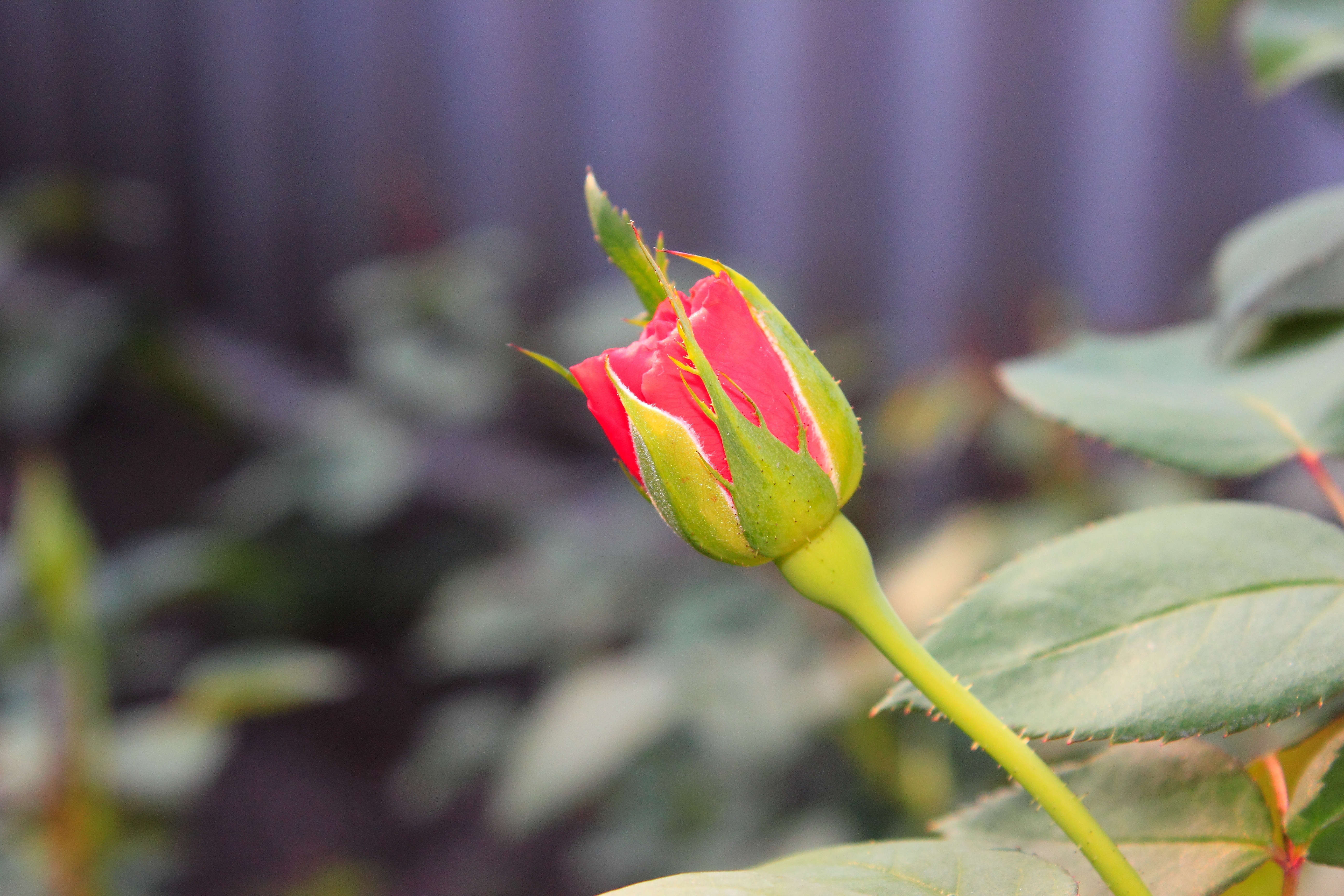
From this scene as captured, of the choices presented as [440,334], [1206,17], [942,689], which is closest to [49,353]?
[440,334]

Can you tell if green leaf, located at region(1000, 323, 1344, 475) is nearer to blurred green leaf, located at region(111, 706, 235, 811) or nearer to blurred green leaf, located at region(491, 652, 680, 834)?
blurred green leaf, located at region(491, 652, 680, 834)

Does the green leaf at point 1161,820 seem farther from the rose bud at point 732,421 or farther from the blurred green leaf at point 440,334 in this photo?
the blurred green leaf at point 440,334

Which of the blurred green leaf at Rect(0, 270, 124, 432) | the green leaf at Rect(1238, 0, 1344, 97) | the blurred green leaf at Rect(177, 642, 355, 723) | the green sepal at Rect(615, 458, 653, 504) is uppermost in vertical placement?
the green leaf at Rect(1238, 0, 1344, 97)

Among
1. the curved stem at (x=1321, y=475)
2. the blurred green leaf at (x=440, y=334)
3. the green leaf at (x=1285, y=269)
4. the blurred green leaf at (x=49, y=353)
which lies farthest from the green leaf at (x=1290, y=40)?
the blurred green leaf at (x=49, y=353)

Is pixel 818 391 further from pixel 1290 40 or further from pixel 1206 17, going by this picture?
pixel 1206 17

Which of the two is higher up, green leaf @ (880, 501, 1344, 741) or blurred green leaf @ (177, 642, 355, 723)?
green leaf @ (880, 501, 1344, 741)

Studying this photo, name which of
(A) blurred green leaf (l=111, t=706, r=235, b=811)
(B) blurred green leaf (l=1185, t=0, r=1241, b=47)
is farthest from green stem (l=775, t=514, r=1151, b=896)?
(A) blurred green leaf (l=111, t=706, r=235, b=811)

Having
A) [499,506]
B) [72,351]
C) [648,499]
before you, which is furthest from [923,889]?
[72,351]
